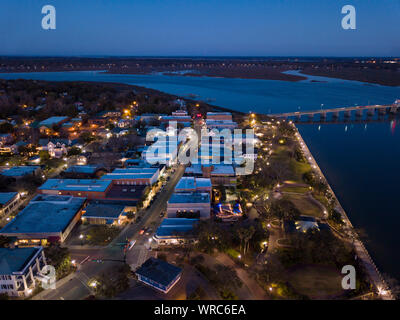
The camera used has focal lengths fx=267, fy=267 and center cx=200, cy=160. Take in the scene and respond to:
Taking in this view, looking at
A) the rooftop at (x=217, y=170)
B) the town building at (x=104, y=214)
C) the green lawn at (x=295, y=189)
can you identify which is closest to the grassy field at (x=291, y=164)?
the green lawn at (x=295, y=189)

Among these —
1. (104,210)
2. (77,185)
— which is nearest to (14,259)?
(104,210)

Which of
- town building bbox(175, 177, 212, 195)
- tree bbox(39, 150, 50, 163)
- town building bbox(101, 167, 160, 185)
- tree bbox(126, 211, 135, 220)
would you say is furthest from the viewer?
tree bbox(39, 150, 50, 163)

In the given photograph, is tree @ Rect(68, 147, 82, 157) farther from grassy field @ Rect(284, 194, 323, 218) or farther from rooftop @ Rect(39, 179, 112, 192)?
grassy field @ Rect(284, 194, 323, 218)

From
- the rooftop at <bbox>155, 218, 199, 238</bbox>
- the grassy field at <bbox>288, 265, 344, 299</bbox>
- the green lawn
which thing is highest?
the green lawn

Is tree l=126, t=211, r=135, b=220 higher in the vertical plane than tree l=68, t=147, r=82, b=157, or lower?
lower

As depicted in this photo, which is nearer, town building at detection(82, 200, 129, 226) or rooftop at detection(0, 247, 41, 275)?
rooftop at detection(0, 247, 41, 275)

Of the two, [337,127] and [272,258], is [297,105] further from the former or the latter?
[272,258]

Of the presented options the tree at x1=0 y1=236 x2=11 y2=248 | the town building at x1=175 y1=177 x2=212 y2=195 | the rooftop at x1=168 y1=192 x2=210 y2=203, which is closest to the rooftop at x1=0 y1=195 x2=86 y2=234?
the tree at x1=0 y1=236 x2=11 y2=248
